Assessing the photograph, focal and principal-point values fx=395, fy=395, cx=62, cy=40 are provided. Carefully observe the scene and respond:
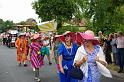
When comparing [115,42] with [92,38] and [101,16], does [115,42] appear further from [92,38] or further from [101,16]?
[92,38]

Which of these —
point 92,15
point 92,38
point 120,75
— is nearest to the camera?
point 92,38

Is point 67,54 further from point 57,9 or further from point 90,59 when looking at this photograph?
point 57,9

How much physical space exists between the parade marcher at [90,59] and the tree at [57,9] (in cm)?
3353

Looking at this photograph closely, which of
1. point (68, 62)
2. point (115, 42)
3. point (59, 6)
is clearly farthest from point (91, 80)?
point (59, 6)

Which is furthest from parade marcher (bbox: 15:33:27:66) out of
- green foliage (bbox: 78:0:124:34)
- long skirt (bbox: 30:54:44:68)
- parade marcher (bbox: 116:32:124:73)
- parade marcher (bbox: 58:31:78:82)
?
parade marcher (bbox: 58:31:78:82)

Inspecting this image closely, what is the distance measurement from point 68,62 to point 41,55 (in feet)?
16.2

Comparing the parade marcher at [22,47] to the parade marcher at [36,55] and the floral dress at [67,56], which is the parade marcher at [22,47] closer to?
the parade marcher at [36,55]

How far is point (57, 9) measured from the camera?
4119 centimetres

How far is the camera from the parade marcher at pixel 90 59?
700 centimetres

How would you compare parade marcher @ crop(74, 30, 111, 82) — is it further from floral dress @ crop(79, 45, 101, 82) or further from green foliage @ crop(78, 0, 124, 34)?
green foliage @ crop(78, 0, 124, 34)

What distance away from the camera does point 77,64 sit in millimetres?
7086

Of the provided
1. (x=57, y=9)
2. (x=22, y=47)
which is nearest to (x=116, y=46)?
(x=22, y=47)

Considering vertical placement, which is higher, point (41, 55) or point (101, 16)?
point (101, 16)

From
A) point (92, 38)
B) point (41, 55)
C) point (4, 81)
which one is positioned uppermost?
point (92, 38)
